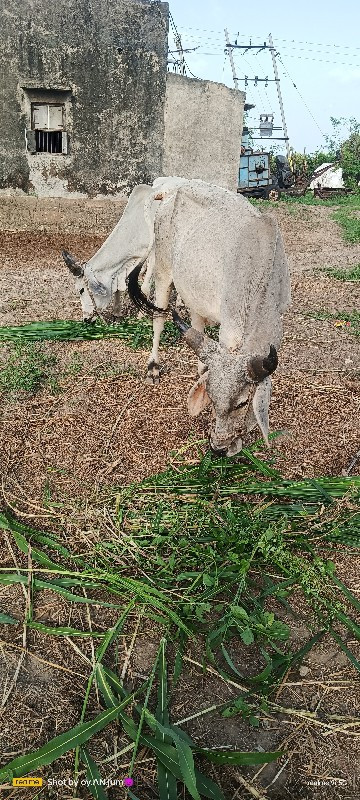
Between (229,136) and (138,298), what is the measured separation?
9.94 m

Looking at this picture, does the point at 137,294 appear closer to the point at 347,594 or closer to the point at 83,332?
the point at 83,332

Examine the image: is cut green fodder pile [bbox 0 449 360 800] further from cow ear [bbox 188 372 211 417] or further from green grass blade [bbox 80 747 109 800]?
cow ear [bbox 188 372 211 417]

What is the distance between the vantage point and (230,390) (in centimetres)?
400

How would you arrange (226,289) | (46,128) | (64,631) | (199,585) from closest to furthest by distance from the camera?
(64,631)
(199,585)
(226,289)
(46,128)

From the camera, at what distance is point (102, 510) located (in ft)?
12.7

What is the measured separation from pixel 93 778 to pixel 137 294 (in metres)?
4.59

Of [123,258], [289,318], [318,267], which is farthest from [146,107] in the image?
[123,258]

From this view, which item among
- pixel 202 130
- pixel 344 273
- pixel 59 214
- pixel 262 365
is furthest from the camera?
pixel 202 130

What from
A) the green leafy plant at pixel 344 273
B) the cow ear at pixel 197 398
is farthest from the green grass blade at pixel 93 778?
the green leafy plant at pixel 344 273

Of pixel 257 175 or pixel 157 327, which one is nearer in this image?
pixel 157 327

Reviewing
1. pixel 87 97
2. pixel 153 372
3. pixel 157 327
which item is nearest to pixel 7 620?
pixel 153 372

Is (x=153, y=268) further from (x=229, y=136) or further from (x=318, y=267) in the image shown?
(x=229, y=136)

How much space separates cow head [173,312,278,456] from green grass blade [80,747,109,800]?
83.0 inches

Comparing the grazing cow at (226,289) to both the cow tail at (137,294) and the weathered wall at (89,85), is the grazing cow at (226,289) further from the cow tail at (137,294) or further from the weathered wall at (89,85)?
the weathered wall at (89,85)
